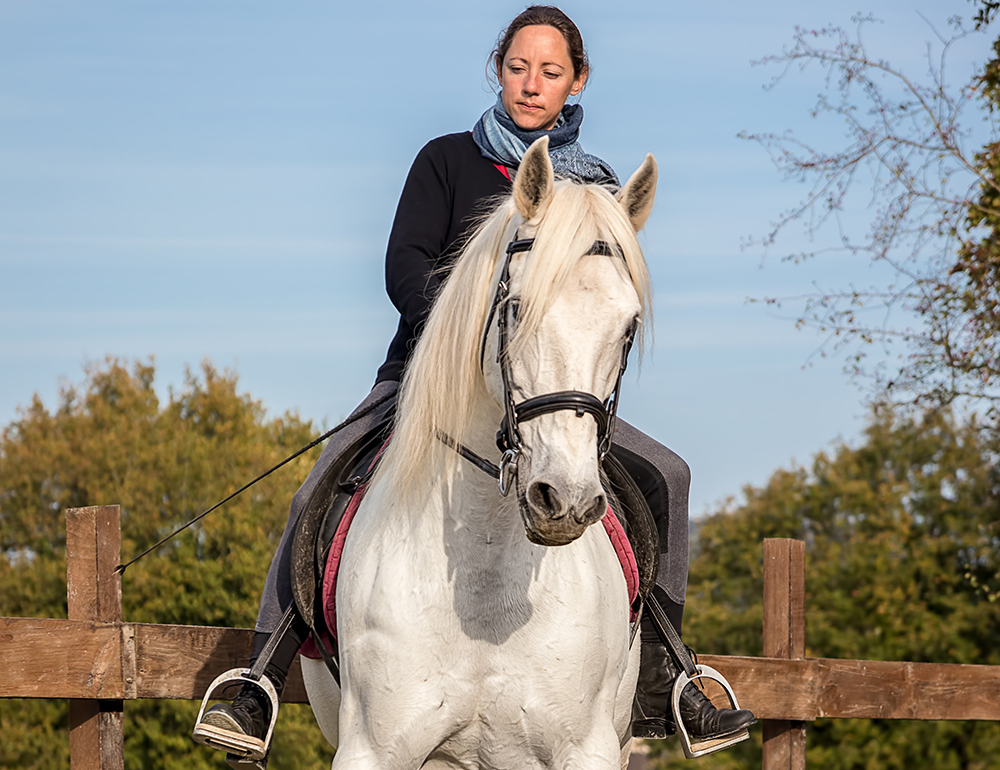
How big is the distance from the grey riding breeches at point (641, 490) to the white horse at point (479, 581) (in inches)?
26.9

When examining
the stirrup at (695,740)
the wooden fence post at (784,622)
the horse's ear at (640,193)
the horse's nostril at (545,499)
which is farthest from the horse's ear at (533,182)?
the wooden fence post at (784,622)

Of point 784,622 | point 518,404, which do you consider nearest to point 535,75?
point 518,404

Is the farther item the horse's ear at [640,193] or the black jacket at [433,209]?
the black jacket at [433,209]

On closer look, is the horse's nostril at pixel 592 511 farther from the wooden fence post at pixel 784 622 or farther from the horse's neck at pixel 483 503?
the wooden fence post at pixel 784 622

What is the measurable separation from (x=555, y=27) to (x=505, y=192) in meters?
0.81

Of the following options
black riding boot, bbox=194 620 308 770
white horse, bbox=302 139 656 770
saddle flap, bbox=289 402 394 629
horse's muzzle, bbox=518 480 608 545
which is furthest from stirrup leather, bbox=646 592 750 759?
horse's muzzle, bbox=518 480 608 545

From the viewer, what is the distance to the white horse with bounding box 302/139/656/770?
3168 mm

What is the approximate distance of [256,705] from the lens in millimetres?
3928

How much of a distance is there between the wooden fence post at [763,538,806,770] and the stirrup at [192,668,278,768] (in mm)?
3455

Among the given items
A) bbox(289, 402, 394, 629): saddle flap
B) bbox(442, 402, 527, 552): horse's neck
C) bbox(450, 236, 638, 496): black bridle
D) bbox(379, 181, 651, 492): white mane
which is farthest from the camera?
bbox(289, 402, 394, 629): saddle flap

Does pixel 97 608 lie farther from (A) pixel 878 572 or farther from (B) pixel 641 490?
(A) pixel 878 572

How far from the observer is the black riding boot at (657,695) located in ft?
14.5

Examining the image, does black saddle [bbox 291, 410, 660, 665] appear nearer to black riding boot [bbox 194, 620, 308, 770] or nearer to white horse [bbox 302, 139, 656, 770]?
black riding boot [bbox 194, 620, 308, 770]

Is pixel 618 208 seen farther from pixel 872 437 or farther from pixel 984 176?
pixel 872 437
